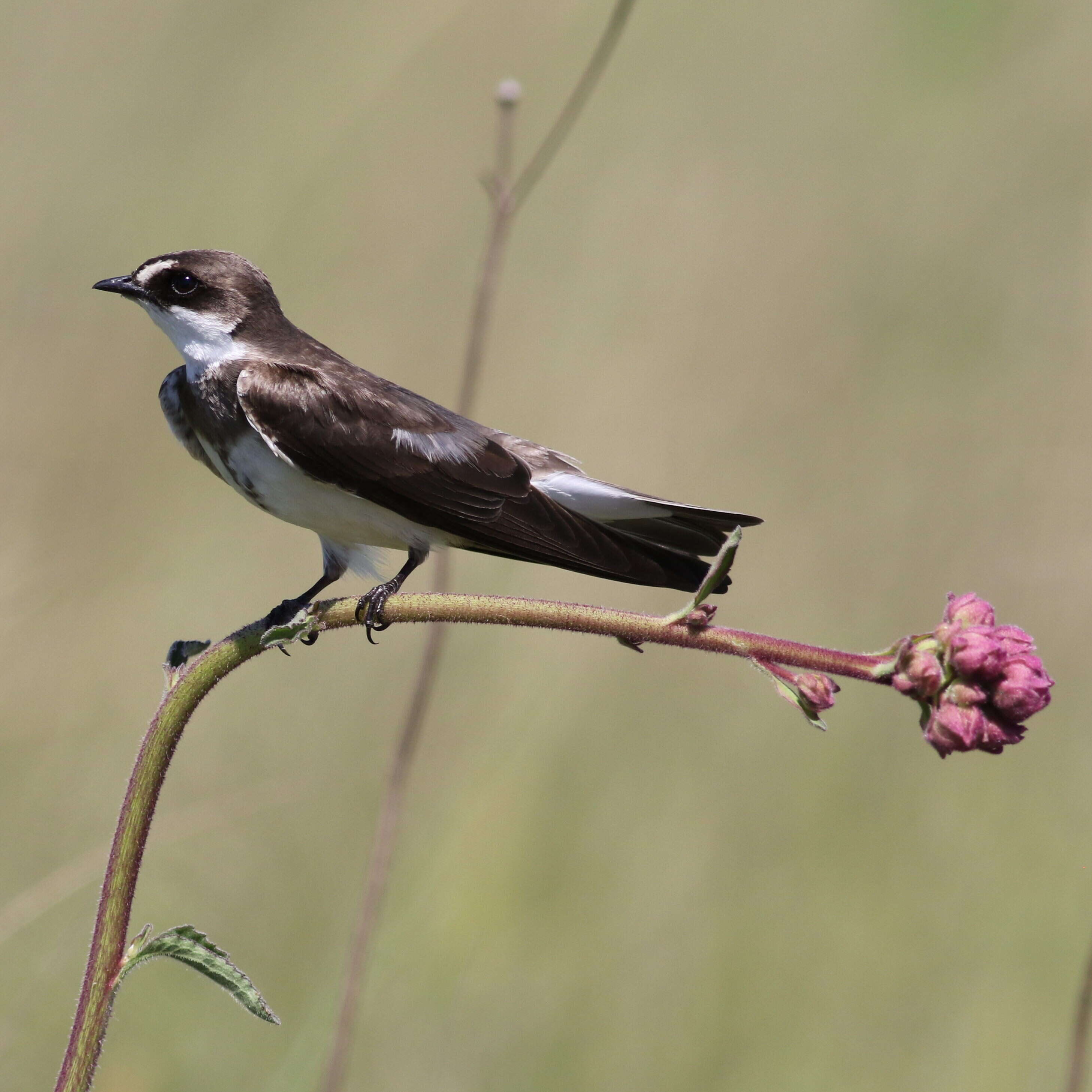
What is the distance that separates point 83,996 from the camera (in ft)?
7.02

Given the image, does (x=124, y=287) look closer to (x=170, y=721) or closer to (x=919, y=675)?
(x=170, y=721)

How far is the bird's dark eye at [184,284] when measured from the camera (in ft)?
12.7

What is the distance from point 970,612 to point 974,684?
136 mm

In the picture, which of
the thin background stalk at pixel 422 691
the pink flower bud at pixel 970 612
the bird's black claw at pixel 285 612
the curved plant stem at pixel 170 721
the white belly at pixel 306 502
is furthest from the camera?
the white belly at pixel 306 502

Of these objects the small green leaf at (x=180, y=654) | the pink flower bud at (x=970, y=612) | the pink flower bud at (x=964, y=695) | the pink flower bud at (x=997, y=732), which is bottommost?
the small green leaf at (x=180, y=654)

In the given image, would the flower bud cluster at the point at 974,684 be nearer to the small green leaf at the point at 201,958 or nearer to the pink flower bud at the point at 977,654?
the pink flower bud at the point at 977,654

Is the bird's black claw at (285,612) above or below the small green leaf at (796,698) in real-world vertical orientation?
above

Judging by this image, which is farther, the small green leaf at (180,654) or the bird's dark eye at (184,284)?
the bird's dark eye at (184,284)

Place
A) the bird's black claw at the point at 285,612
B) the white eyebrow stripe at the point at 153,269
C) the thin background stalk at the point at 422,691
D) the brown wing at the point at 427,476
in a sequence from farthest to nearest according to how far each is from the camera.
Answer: the white eyebrow stripe at the point at 153,269
the brown wing at the point at 427,476
the thin background stalk at the point at 422,691
the bird's black claw at the point at 285,612

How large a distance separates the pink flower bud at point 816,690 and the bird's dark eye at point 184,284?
242 centimetres

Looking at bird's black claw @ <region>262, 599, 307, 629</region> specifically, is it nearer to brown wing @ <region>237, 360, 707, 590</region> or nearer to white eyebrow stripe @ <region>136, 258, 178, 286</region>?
brown wing @ <region>237, 360, 707, 590</region>

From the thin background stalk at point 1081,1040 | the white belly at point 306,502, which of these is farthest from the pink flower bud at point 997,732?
the white belly at point 306,502

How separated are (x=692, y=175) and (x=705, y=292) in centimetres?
93

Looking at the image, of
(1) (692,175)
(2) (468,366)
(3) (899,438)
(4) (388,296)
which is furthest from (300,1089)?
(1) (692,175)
